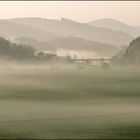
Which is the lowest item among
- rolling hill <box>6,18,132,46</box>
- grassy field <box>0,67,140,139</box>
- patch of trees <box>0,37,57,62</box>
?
grassy field <box>0,67,140,139</box>

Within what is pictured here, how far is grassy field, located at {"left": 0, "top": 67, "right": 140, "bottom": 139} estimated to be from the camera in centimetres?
Answer: 471

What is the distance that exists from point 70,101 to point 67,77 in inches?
11.2

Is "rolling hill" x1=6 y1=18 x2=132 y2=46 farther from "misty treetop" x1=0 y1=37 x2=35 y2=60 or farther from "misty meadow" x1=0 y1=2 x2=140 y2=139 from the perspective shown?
"misty treetop" x1=0 y1=37 x2=35 y2=60

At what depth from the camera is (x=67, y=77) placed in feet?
16.0

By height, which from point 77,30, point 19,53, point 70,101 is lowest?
point 70,101

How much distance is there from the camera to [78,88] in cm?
491

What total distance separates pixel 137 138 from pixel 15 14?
6.66ft

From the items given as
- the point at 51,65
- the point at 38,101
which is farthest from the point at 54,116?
the point at 51,65

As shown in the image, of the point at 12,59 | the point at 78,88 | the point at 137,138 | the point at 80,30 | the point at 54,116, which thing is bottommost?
the point at 137,138

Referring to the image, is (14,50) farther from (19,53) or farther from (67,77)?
(67,77)

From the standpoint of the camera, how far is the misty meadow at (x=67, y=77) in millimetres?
4766

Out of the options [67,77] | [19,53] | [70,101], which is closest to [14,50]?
[19,53]

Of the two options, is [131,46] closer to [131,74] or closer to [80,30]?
[131,74]

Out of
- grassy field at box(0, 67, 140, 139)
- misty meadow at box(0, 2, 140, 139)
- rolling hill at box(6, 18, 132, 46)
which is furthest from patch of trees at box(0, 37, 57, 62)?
rolling hill at box(6, 18, 132, 46)
